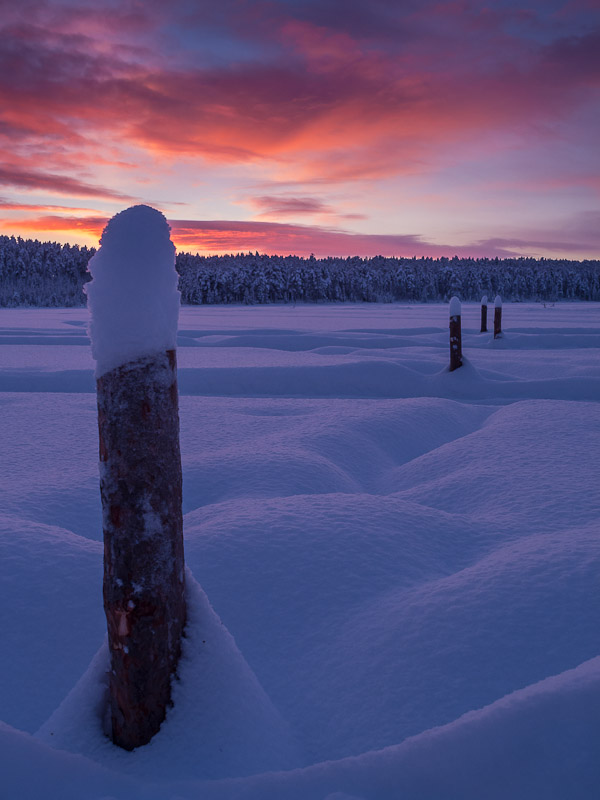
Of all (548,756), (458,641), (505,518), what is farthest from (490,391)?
(548,756)

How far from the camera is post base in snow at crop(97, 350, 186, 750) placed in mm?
1574

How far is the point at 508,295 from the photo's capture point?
79875 millimetres

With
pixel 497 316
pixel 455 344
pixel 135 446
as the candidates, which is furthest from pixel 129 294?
pixel 497 316

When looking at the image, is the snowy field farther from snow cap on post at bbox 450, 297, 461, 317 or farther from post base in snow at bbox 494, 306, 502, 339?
post base in snow at bbox 494, 306, 502, 339

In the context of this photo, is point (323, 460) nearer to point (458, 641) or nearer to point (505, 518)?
point (505, 518)

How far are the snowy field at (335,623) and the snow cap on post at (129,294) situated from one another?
2.61ft

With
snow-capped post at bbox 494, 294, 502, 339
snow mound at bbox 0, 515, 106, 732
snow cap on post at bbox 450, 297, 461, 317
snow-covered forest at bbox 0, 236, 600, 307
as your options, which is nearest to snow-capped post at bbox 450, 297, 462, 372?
snow cap on post at bbox 450, 297, 461, 317

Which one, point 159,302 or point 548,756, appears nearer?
point 548,756

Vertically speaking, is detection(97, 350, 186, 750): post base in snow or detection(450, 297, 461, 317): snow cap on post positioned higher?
detection(450, 297, 461, 317): snow cap on post

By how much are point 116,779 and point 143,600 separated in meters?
0.44

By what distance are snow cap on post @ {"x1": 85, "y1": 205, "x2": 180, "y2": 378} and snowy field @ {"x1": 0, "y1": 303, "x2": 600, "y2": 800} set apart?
0.79m

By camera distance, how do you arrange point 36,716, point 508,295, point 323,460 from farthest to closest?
point 508,295 → point 323,460 → point 36,716

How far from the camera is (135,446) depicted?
1576 millimetres

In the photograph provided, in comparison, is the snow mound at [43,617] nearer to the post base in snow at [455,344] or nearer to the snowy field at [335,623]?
the snowy field at [335,623]
